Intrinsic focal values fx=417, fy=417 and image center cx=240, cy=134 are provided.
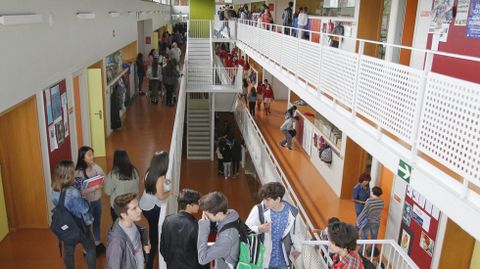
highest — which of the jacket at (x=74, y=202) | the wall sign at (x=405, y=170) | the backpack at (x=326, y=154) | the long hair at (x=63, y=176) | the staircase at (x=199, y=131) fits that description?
the wall sign at (x=405, y=170)

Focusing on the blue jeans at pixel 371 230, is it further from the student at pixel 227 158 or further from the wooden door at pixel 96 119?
the student at pixel 227 158

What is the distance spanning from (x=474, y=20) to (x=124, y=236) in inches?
214

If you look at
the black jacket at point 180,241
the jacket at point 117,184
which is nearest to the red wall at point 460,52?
the black jacket at point 180,241

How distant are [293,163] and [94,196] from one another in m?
7.80

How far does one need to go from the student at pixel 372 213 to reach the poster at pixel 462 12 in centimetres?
284

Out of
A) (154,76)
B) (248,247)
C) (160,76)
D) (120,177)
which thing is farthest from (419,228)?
(160,76)

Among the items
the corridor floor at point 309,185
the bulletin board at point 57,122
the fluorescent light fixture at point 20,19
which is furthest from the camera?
the corridor floor at point 309,185

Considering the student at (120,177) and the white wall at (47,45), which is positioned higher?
the white wall at (47,45)

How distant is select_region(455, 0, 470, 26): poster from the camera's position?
6078 millimetres

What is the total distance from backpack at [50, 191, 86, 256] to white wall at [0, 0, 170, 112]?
1.36m

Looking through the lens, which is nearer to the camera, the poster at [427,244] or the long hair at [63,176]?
the long hair at [63,176]

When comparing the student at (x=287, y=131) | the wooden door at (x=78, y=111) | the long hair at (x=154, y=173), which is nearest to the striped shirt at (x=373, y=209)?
the long hair at (x=154, y=173)

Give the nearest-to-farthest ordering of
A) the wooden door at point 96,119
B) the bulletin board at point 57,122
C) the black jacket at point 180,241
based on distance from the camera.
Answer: the black jacket at point 180,241 → the bulletin board at point 57,122 → the wooden door at point 96,119

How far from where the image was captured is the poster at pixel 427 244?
6879 mm
